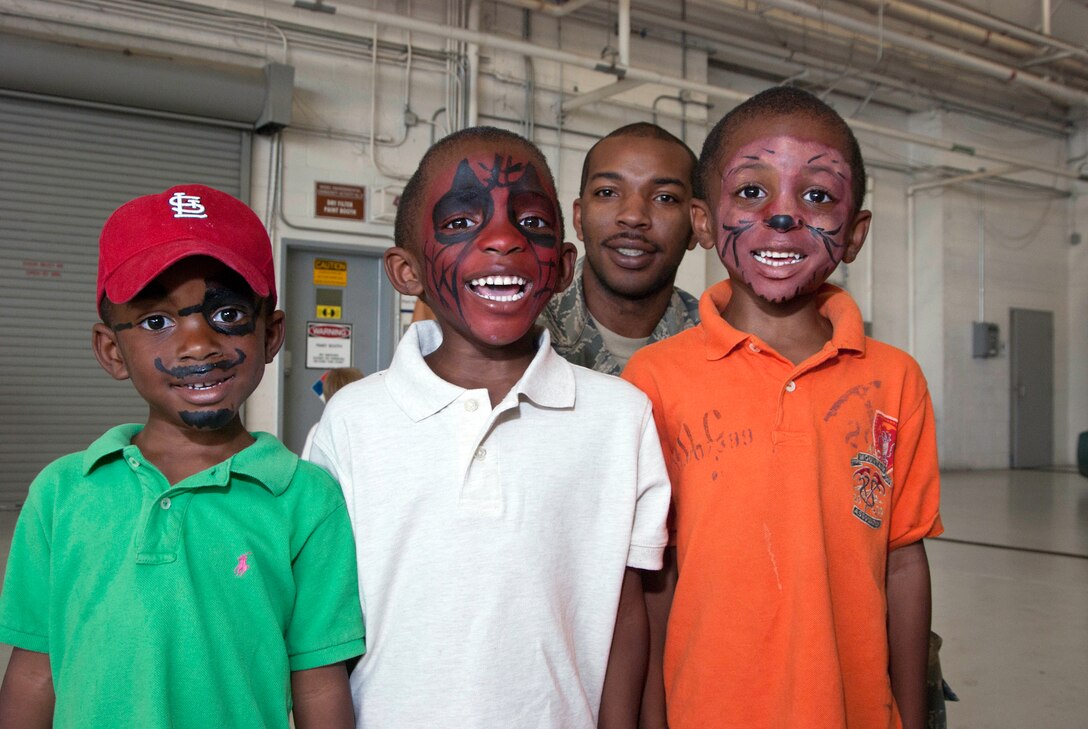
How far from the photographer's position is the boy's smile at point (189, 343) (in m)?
1.02

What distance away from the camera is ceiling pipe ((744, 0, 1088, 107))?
5.44m

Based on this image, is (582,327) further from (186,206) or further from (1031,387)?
(1031,387)

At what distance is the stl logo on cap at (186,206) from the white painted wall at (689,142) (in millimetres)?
3939

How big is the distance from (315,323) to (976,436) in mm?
6684

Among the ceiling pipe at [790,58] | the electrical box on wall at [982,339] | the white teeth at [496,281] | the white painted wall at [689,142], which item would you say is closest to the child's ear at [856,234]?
the white teeth at [496,281]

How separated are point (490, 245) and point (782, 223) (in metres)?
0.39

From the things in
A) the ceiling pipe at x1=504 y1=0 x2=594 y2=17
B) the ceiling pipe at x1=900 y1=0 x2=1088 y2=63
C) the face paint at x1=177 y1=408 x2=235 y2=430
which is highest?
the ceiling pipe at x1=900 y1=0 x2=1088 y2=63

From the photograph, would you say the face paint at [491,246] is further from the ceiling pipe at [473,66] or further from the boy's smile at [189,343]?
the ceiling pipe at [473,66]

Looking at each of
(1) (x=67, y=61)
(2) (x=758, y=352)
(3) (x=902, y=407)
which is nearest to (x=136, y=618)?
(2) (x=758, y=352)

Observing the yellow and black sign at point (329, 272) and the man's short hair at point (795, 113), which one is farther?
the yellow and black sign at point (329, 272)

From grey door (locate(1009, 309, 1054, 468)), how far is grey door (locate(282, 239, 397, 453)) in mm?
6729

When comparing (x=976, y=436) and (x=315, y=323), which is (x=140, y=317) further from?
(x=976, y=436)

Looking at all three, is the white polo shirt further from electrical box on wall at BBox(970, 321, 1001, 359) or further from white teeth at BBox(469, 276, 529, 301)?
electrical box on wall at BBox(970, 321, 1001, 359)

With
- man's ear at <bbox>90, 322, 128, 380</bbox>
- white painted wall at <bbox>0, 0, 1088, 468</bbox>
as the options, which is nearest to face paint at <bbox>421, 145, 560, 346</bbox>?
man's ear at <bbox>90, 322, 128, 380</bbox>
